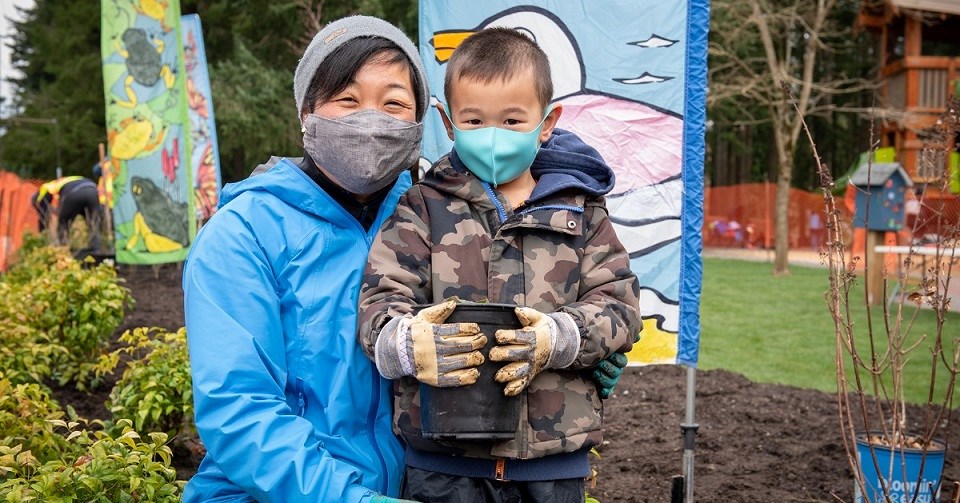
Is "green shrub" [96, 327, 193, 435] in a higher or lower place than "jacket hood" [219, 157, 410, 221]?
lower

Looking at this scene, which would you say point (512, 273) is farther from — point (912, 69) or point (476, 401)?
point (912, 69)

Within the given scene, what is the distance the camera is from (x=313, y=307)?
76.4 inches

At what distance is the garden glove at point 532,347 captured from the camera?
181 cm

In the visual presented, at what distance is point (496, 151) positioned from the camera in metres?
2.16

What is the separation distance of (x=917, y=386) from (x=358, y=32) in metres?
7.17

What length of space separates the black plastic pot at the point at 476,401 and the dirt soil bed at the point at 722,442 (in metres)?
2.71

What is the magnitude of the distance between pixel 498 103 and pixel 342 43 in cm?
41

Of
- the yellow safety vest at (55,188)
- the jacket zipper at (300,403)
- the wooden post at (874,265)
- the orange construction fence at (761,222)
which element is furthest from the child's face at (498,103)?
the orange construction fence at (761,222)

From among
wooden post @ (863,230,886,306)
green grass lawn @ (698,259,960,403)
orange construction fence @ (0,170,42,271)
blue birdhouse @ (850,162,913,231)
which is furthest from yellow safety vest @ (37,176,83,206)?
wooden post @ (863,230,886,306)

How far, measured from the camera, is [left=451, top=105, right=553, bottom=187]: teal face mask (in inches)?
85.0

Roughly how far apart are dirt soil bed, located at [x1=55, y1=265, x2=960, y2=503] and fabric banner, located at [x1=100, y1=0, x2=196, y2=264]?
3.71 metres

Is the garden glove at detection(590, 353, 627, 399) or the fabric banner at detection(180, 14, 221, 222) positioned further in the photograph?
the fabric banner at detection(180, 14, 221, 222)

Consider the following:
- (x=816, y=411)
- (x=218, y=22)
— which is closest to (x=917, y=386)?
(x=816, y=411)

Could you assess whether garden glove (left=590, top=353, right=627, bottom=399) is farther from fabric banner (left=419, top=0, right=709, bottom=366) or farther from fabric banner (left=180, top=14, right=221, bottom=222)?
fabric banner (left=180, top=14, right=221, bottom=222)
